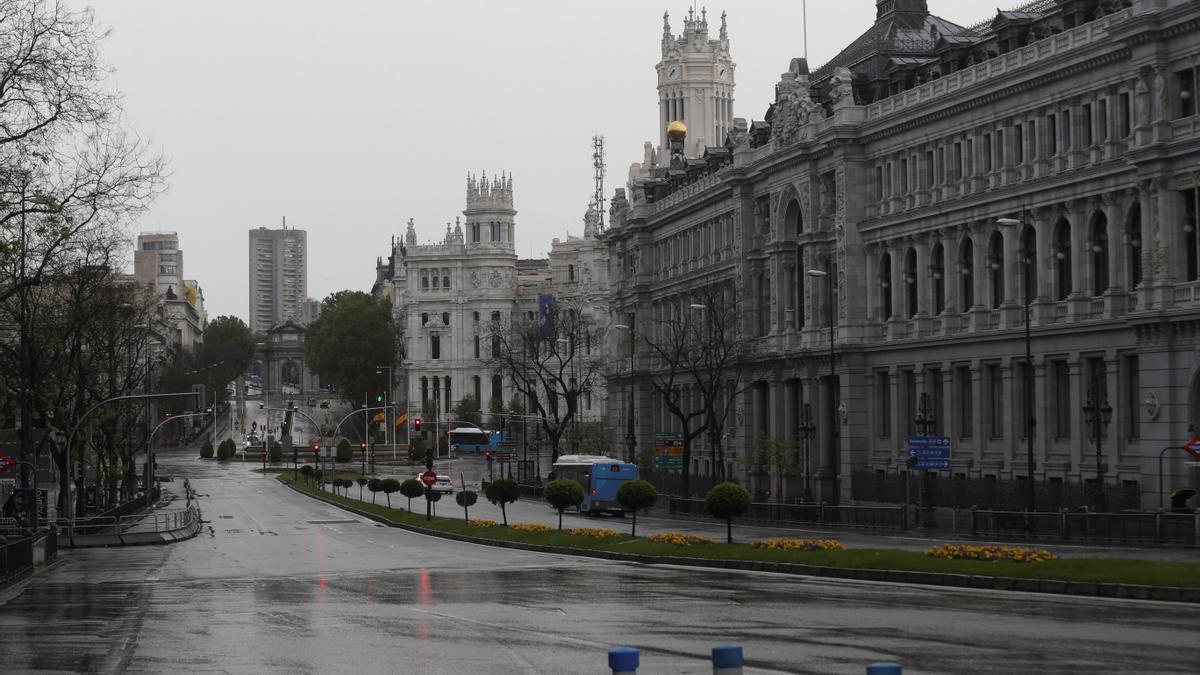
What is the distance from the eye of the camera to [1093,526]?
46.9 meters

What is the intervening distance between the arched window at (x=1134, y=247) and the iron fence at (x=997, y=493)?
22.6 ft

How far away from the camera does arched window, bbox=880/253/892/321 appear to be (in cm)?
7762

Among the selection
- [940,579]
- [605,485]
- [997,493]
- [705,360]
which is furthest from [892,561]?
[705,360]

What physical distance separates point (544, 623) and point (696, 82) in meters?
168

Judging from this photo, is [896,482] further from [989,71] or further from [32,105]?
[32,105]

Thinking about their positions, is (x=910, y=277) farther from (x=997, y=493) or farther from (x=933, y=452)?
(x=933, y=452)

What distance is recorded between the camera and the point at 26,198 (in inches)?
1435

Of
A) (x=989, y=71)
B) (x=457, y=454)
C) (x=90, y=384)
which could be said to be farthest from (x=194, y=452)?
(x=989, y=71)

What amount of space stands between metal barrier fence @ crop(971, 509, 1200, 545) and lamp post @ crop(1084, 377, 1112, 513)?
3928 millimetres

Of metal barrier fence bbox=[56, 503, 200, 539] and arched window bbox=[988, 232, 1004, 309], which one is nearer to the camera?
metal barrier fence bbox=[56, 503, 200, 539]

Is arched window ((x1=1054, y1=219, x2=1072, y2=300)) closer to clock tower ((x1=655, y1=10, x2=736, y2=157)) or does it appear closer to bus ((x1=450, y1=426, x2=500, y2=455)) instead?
bus ((x1=450, y1=426, x2=500, y2=455))

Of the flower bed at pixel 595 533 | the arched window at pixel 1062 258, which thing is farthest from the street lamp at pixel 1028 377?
the flower bed at pixel 595 533

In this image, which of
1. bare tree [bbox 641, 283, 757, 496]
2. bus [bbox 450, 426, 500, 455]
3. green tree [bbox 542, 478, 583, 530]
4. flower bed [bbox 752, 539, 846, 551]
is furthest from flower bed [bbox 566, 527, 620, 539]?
bus [bbox 450, 426, 500, 455]

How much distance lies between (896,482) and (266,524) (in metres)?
26.7
